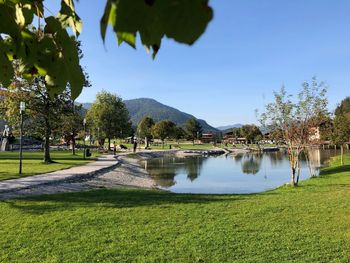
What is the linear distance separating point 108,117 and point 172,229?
172 feet

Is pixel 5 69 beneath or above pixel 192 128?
beneath

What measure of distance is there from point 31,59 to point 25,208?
370 inches

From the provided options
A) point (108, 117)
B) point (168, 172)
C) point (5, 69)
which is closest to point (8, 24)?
point (5, 69)

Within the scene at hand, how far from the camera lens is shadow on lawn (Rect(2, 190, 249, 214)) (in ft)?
34.8

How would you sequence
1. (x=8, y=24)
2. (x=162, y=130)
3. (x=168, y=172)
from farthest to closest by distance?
(x=162, y=130) → (x=168, y=172) → (x=8, y=24)

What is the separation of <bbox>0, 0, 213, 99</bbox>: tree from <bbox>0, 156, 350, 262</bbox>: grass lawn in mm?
4987

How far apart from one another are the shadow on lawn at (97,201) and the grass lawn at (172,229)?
30 mm

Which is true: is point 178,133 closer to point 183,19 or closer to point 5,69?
point 5,69

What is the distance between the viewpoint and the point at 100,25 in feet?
3.16

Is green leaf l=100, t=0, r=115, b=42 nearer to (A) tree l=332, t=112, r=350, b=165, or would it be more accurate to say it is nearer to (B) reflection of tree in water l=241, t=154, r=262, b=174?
(B) reflection of tree in water l=241, t=154, r=262, b=174

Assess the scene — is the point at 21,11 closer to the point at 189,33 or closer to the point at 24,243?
the point at 189,33

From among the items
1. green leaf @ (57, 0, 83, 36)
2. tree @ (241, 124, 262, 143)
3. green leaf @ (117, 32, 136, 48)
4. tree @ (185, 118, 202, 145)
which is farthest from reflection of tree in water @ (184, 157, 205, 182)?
tree @ (241, 124, 262, 143)

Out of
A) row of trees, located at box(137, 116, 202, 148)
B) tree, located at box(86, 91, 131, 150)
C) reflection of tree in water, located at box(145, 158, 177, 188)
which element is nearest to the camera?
reflection of tree in water, located at box(145, 158, 177, 188)

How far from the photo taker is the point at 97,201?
11.7 meters
